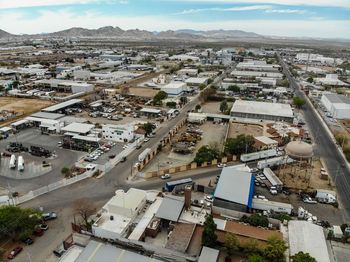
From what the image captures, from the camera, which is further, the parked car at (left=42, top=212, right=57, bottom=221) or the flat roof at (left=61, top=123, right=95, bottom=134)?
the flat roof at (left=61, top=123, right=95, bottom=134)

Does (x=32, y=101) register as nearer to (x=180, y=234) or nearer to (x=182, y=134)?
(x=182, y=134)

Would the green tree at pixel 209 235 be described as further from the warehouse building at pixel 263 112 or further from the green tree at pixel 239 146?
the warehouse building at pixel 263 112

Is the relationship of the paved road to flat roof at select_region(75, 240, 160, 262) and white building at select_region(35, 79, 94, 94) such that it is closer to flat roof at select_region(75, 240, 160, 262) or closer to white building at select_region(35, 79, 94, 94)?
flat roof at select_region(75, 240, 160, 262)

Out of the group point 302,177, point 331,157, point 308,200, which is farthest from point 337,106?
point 308,200

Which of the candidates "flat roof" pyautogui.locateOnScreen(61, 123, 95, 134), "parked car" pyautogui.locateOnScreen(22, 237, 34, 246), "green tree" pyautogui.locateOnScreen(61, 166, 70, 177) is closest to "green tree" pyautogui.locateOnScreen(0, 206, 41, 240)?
"parked car" pyautogui.locateOnScreen(22, 237, 34, 246)

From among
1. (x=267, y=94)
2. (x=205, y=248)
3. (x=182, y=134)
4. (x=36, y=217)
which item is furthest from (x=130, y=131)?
(x=267, y=94)

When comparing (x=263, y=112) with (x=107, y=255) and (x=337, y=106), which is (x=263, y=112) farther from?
(x=107, y=255)

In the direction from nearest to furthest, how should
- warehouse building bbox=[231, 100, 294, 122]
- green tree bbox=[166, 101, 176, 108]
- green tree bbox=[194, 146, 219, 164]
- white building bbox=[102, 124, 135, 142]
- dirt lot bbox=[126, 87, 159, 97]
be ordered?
green tree bbox=[194, 146, 219, 164] < white building bbox=[102, 124, 135, 142] < warehouse building bbox=[231, 100, 294, 122] < green tree bbox=[166, 101, 176, 108] < dirt lot bbox=[126, 87, 159, 97]
